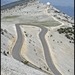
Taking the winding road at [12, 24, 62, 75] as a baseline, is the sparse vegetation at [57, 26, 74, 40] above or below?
above

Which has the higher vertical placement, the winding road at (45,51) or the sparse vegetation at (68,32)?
the sparse vegetation at (68,32)

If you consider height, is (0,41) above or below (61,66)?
above

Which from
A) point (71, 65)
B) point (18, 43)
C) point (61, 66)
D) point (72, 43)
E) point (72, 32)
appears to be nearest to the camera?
point (61, 66)

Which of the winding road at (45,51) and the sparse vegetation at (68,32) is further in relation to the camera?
the sparse vegetation at (68,32)

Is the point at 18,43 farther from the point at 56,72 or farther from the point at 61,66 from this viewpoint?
the point at 56,72

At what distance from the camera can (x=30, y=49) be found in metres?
59.4

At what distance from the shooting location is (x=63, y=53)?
65438mm

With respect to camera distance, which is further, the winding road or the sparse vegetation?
the sparse vegetation

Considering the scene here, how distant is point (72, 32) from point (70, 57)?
2749 cm

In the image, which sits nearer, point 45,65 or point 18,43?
point 45,65

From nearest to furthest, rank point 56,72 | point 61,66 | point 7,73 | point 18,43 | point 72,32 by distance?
point 7,73, point 56,72, point 61,66, point 18,43, point 72,32

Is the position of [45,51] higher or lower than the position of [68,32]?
lower

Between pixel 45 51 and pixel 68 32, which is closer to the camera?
pixel 45 51

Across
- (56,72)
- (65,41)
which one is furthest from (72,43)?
(56,72)
